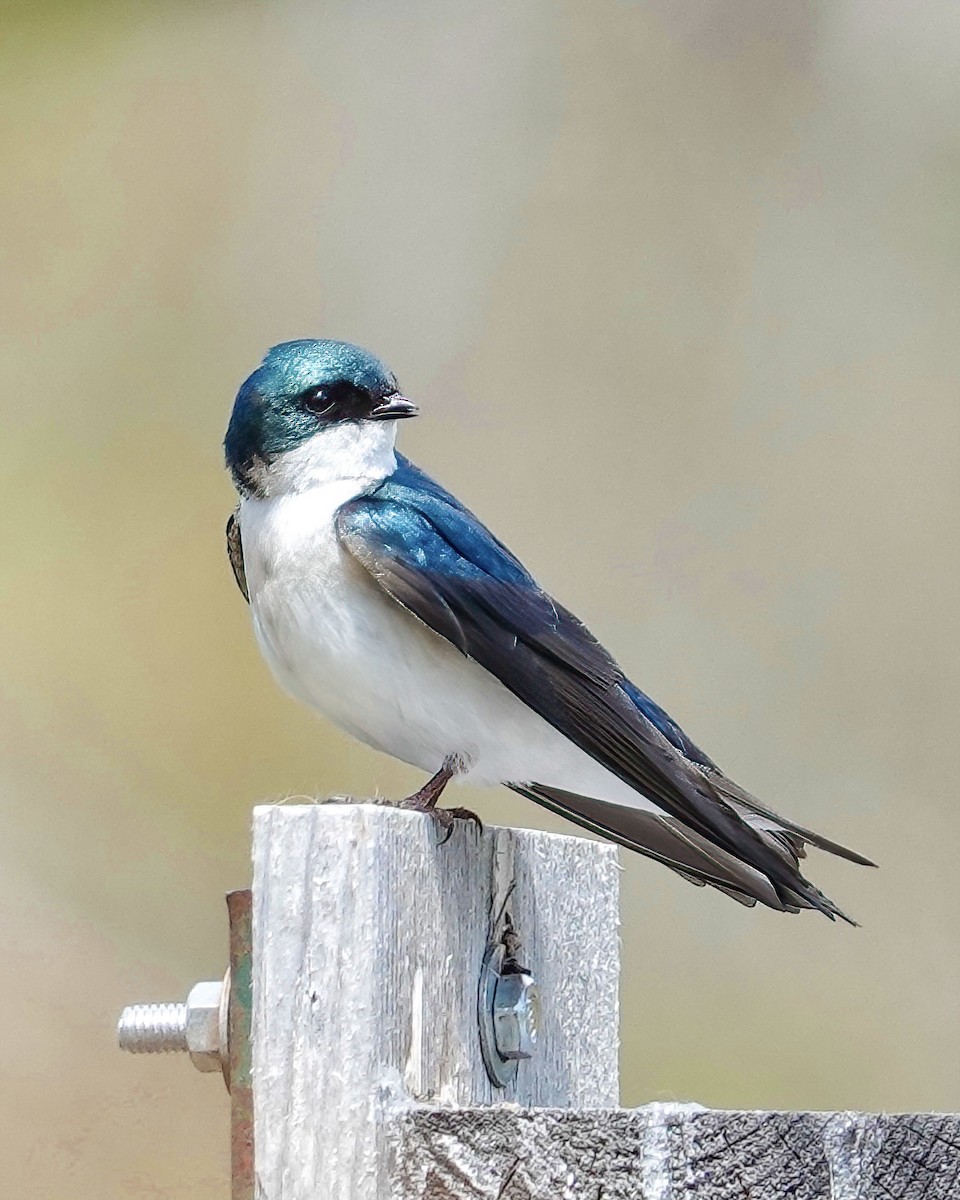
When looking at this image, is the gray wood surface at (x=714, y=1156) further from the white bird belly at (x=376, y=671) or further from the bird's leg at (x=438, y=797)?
the white bird belly at (x=376, y=671)

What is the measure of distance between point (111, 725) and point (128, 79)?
1.40 m

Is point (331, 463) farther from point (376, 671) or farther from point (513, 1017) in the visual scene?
point (513, 1017)

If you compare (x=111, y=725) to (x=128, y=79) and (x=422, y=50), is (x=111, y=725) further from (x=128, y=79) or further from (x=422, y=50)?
(x=422, y=50)

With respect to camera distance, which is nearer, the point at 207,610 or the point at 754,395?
the point at 207,610

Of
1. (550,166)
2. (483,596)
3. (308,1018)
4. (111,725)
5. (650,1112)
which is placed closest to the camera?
(650,1112)

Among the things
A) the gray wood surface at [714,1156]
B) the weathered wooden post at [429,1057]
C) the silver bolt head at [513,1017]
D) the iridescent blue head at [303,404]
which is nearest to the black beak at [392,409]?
the iridescent blue head at [303,404]

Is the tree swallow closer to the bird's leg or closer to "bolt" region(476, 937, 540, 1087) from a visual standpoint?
the bird's leg

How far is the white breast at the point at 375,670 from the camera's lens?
5.07 feet

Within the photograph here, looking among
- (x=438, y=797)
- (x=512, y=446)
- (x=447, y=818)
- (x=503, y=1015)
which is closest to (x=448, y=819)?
(x=447, y=818)

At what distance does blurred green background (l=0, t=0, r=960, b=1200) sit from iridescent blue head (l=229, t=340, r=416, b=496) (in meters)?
0.93

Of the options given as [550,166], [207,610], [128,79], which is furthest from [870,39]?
[207,610]

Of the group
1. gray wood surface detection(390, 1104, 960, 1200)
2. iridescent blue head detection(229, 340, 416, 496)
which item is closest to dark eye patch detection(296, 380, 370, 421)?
iridescent blue head detection(229, 340, 416, 496)

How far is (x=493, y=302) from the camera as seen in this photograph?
3504 millimetres

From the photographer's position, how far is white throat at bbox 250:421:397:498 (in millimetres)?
1672
